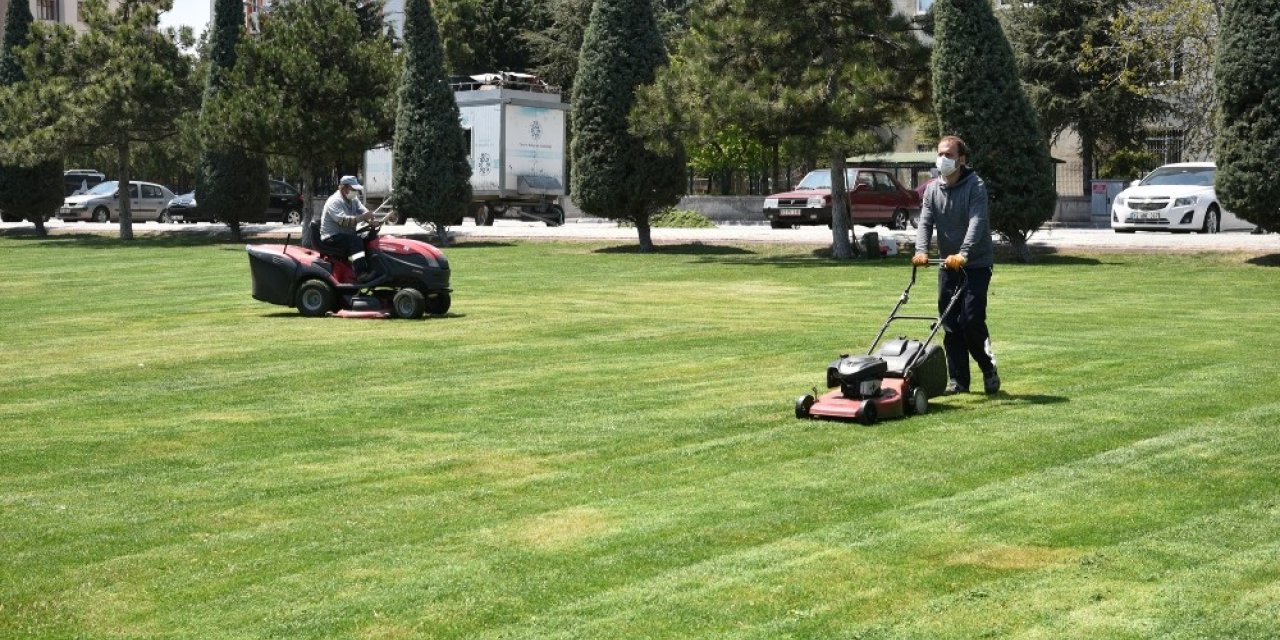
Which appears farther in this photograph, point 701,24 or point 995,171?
point 701,24

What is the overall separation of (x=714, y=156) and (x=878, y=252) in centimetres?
2961

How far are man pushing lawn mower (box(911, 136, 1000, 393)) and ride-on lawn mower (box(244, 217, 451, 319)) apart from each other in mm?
8308

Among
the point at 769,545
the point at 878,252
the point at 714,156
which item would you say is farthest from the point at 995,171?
the point at 714,156

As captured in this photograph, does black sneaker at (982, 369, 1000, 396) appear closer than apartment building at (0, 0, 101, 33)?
Yes

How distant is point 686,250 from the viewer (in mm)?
36406

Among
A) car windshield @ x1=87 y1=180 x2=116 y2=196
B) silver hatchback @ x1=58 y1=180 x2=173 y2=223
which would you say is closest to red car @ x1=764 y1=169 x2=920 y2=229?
silver hatchback @ x1=58 y1=180 x2=173 y2=223

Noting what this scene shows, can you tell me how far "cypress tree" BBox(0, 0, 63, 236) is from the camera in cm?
5034

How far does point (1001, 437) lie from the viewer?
10102 mm

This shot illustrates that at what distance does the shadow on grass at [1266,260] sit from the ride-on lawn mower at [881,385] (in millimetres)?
18150

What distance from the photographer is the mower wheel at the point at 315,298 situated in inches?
771

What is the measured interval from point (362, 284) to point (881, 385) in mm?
9823

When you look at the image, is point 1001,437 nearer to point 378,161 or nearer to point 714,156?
point 378,161

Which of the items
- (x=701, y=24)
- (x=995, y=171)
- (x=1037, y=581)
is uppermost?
(x=701, y=24)

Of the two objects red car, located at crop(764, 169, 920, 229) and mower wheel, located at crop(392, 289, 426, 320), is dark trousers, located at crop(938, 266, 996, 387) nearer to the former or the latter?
mower wheel, located at crop(392, 289, 426, 320)
